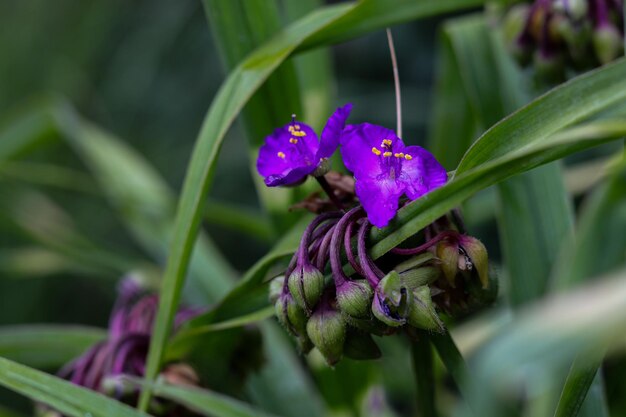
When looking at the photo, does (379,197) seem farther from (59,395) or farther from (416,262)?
(59,395)

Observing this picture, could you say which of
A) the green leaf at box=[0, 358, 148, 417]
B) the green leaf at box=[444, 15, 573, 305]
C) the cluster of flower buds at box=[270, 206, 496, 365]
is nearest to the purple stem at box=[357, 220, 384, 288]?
the cluster of flower buds at box=[270, 206, 496, 365]

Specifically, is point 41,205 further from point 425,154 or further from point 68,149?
point 425,154

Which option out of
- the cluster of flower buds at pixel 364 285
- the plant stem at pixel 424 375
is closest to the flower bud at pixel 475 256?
the cluster of flower buds at pixel 364 285

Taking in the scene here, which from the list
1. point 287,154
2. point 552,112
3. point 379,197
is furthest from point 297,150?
point 552,112

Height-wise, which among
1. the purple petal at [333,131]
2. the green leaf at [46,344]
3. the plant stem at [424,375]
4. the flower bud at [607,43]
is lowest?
the plant stem at [424,375]

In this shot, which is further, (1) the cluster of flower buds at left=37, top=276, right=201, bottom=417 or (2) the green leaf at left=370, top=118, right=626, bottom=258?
(1) the cluster of flower buds at left=37, top=276, right=201, bottom=417

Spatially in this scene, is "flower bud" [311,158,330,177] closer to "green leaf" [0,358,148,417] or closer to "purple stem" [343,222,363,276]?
"purple stem" [343,222,363,276]

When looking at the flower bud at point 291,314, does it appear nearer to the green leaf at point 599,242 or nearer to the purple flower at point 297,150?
the purple flower at point 297,150
